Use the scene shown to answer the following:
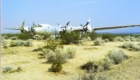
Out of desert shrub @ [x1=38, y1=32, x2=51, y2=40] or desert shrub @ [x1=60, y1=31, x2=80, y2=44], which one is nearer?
desert shrub @ [x1=60, y1=31, x2=80, y2=44]

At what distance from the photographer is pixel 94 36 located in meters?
36.5

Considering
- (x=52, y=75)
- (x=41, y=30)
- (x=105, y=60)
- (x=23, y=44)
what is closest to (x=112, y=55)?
(x=105, y=60)

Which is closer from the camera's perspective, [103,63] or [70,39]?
[103,63]

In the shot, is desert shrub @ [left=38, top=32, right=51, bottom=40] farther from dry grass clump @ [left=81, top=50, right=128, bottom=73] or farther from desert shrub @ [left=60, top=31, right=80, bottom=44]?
dry grass clump @ [left=81, top=50, right=128, bottom=73]

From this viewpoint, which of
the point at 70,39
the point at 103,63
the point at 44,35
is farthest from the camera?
the point at 44,35

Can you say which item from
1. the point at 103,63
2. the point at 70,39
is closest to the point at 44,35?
the point at 70,39

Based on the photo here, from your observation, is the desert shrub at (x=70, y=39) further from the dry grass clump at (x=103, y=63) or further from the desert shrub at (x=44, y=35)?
the dry grass clump at (x=103, y=63)

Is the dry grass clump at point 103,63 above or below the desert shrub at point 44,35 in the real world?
below

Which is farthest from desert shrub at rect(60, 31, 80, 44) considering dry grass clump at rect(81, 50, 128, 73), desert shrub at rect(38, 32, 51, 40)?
dry grass clump at rect(81, 50, 128, 73)

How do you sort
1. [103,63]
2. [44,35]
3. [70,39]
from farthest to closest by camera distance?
[44,35]
[70,39]
[103,63]

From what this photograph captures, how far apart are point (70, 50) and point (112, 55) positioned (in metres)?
3.17

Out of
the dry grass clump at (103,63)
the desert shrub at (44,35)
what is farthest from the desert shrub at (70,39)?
the dry grass clump at (103,63)

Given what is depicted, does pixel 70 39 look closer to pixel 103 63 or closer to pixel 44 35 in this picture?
pixel 44 35

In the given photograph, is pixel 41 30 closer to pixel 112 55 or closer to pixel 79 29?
pixel 79 29
